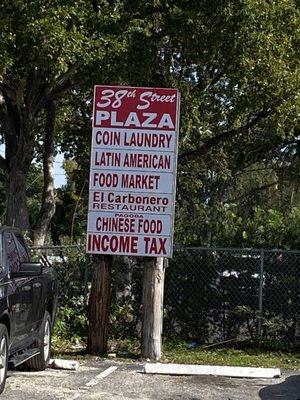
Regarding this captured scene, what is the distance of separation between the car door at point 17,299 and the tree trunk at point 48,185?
9082 millimetres

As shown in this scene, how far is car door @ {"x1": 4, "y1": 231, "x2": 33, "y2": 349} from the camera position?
7.77 meters

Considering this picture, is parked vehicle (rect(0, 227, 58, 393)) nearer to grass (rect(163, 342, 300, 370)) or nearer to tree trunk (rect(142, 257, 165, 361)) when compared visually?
tree trunk (rect(142, 257, 165, 361))

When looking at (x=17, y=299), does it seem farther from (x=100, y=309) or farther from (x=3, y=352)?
(x=100, y=309)

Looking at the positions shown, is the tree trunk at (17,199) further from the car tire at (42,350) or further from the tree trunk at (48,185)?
the car tire at (42,350)

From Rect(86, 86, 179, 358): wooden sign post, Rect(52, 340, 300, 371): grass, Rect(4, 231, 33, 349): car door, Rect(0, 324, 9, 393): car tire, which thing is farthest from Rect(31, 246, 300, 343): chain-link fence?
Rect(0, 324, 9, 393): car tire

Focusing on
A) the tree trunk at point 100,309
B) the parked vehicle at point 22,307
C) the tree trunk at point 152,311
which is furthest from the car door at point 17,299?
the tree trunk at point 152,311

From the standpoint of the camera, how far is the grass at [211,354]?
35.9 feet

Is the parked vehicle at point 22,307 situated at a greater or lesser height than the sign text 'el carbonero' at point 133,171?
lesser

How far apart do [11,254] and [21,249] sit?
742mm

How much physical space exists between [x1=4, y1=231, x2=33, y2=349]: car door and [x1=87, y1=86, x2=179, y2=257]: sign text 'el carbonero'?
2.19 meters

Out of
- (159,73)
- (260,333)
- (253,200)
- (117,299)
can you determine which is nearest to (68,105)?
(159,73)

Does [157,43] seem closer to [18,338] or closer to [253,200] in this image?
[18,338]

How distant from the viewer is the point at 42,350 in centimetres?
918

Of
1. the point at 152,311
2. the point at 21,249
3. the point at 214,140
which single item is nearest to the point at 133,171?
the point at 152,311
